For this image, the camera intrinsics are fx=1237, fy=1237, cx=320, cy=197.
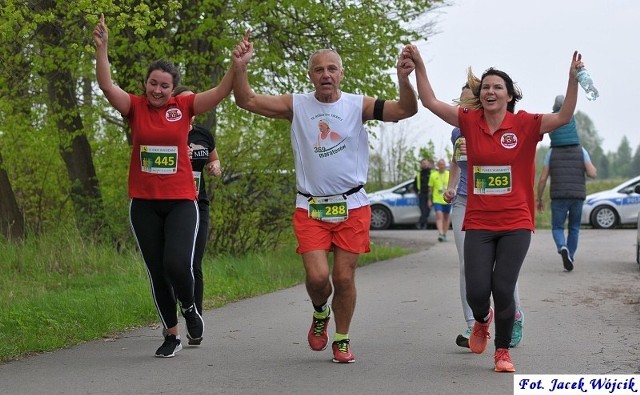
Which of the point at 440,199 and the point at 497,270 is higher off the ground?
the point at 497,270

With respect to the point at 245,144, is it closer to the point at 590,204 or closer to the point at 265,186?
the point at 265,186

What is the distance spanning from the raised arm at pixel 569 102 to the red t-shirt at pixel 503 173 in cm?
9

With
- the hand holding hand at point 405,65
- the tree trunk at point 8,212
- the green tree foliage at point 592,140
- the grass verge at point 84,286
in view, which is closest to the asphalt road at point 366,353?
the grass verge at point 84,286

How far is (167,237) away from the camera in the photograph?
8461 millimetres

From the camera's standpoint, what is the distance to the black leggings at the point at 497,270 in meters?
7.82

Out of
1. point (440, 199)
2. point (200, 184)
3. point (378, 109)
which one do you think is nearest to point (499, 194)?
point (378, 109)

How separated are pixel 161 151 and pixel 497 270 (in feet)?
7.81

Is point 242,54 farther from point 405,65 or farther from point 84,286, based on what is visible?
point 84,286

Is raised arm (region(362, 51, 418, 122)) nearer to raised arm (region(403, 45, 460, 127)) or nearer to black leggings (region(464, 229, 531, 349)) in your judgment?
raised arm (region(403, 45, 460, 127))

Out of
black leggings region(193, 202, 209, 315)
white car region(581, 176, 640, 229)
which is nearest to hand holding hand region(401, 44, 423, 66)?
black leggings region(193, 202, 209, 315)

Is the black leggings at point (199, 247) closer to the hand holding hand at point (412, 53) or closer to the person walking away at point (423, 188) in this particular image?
the hand holding hand at point (412, 53)

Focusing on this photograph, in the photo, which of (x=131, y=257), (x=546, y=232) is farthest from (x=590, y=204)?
(x=131, y=257)

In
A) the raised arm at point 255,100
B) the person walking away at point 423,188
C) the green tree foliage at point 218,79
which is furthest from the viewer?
the person walking away at point 423,188

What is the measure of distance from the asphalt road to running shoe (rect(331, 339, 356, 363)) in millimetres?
55
